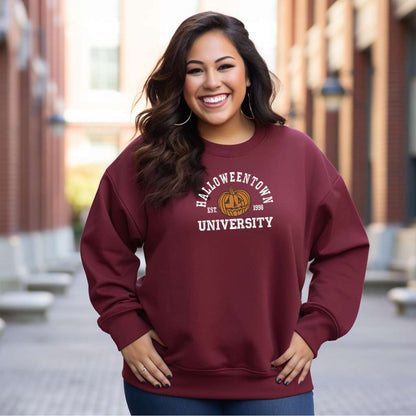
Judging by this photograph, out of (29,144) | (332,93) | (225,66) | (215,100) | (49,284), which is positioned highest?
(225,66)

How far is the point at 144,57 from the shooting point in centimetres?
5109

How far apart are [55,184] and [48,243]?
216 inches

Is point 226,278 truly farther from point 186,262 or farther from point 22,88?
point 22,88

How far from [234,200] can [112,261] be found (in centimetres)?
45

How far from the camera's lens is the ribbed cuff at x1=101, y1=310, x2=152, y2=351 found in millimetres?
2879

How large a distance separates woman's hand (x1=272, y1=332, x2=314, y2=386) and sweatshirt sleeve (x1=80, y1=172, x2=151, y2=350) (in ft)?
1.42

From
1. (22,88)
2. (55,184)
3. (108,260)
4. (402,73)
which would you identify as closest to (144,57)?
(55,184)

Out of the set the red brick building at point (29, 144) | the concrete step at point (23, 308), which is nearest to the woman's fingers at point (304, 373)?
the concrete step at point (23, 308)

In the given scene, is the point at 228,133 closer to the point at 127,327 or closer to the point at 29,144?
the point at 127,327

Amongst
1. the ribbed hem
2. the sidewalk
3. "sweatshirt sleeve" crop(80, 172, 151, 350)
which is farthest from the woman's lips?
the sidewalk

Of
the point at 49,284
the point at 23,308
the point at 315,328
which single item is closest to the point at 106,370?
the point at 23,308

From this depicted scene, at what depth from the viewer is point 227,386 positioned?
2.80m

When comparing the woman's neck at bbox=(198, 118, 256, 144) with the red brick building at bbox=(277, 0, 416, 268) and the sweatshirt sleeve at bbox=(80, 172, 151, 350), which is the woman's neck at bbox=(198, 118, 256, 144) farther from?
the red brick building at bbox=(277, 0, 416, 268)

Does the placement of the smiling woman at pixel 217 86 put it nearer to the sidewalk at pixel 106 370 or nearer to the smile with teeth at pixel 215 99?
the smile with teeth at pixel 215 99
